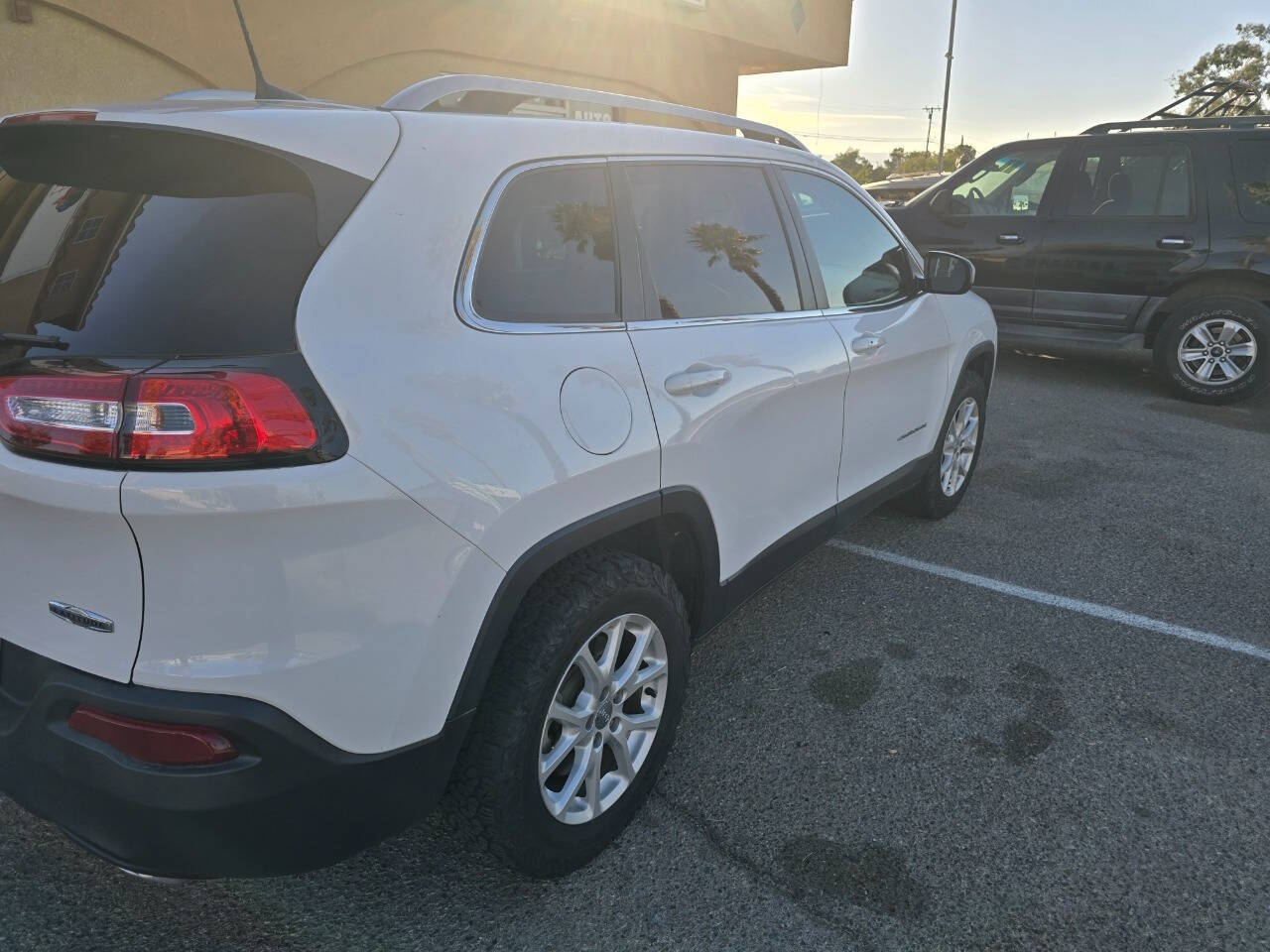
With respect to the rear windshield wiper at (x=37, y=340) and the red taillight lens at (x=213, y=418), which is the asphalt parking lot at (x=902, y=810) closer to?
the red taillight lens at (x=213, y=418)

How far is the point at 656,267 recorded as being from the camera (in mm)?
2406

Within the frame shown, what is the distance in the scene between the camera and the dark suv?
676cm

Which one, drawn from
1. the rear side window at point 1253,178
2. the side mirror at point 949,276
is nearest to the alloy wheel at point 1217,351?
the rear side window at point 1253,178

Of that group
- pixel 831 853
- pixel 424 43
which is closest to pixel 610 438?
pixel 831 853

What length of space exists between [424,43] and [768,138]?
7.62 meters

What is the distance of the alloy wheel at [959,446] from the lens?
440cm

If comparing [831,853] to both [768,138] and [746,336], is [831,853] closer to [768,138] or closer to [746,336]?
[746,336]

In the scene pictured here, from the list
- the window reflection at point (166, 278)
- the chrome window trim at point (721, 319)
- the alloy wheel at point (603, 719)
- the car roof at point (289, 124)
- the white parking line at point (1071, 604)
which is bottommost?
the white parking line at point (1071, 604)

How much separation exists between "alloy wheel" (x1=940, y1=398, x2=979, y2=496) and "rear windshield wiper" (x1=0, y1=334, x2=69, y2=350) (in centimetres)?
364

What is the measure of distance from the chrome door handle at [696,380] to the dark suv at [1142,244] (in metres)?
6.07

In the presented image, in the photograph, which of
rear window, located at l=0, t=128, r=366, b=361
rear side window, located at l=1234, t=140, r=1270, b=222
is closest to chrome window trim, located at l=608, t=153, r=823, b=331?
rear window, located at l=0, t=128, r=366, b=361

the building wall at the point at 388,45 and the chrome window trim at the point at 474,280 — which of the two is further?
the building wall at the point at 388,45

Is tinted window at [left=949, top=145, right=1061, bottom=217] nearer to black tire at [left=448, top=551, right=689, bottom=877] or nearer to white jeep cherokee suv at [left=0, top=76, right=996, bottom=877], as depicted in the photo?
white jeep cherokee suv at [left=0, top=76, right=996, bottom=877]

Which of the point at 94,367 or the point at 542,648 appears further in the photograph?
the point at 542,648
